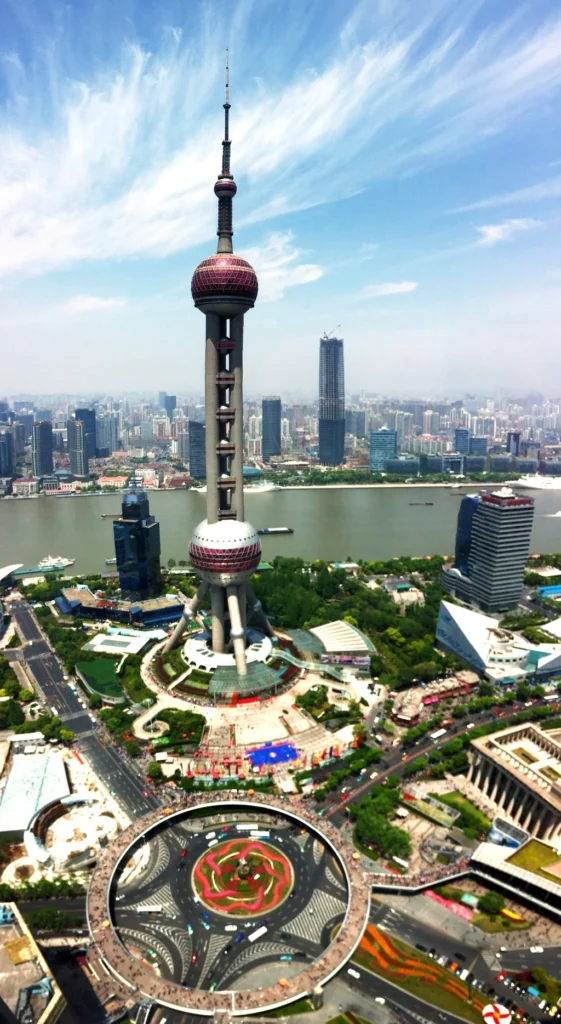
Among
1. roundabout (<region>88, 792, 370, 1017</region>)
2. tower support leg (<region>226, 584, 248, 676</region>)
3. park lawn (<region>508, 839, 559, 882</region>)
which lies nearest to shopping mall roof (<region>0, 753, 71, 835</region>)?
roundabout (<region>88, 792, 370, 1017</region>)

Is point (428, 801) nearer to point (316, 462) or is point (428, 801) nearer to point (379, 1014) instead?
point (379, 1014)

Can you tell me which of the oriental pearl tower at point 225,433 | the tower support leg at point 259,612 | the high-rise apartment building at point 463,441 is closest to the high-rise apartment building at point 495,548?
the tower support leg at point 259,612

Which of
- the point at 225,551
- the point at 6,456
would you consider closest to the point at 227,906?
the point at 225,551

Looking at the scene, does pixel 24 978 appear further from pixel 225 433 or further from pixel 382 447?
pixel 382 447

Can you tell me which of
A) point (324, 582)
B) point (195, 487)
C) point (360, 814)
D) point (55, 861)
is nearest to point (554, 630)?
point (324, 582)

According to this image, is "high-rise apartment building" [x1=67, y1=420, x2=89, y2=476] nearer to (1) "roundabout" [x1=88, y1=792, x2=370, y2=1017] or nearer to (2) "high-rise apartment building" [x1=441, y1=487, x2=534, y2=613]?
(2) "high-rise apartment building" [x1=441, y1=487, x2=534, y2=613]

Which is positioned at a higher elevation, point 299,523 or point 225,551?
point 225,551

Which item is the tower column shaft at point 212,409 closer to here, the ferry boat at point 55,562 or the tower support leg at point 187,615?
the tower support leg at point 187,615
